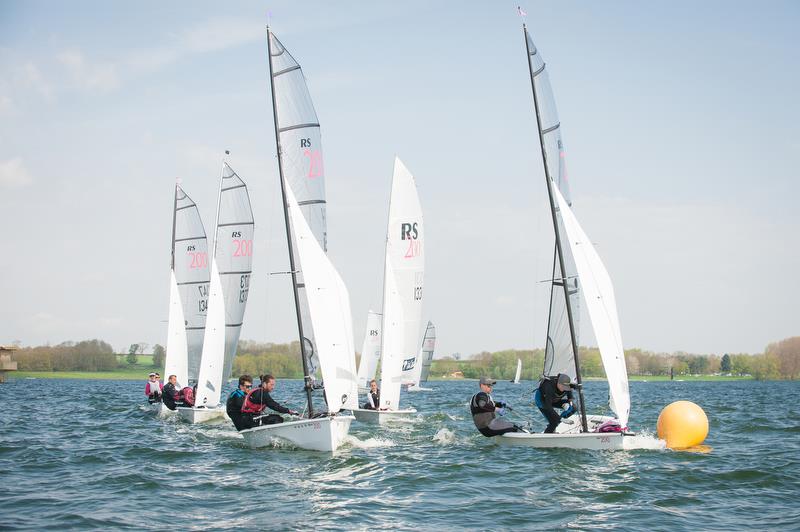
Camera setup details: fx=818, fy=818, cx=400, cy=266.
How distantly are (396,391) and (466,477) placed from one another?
1056 centimetres

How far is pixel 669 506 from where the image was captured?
11.2 meters

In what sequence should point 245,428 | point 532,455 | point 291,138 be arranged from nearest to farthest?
point 532,455 → point 245,428 → point 291,138

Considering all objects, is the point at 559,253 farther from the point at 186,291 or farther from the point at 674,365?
the point at 674,365

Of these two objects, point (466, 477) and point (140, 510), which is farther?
point (466, 477)

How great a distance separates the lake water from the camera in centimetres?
1021

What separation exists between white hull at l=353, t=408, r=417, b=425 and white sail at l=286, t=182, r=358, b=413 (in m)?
6.71

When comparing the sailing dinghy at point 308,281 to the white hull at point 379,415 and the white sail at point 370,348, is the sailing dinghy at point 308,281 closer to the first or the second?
the white hull at point 379,415

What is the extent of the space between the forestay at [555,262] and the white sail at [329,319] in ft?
13.8

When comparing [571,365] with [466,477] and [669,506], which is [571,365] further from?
[669,506]

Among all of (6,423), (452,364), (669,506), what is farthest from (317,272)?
(452,364)

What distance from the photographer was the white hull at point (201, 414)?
888 inches

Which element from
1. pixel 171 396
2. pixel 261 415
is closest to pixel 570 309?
pixel 261 415

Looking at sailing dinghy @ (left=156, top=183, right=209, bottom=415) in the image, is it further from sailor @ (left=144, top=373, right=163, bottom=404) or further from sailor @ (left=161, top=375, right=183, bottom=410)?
sailor @ (left=161, top=375, right=183, bottom=410)

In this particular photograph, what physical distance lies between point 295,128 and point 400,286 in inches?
304
